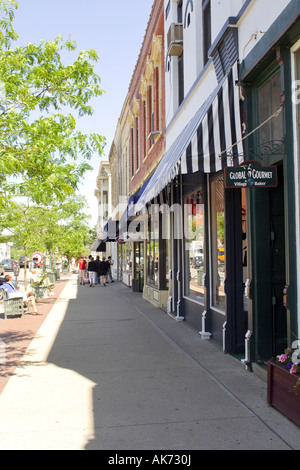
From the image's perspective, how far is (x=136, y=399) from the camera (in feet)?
18.7

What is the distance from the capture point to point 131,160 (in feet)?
79.7

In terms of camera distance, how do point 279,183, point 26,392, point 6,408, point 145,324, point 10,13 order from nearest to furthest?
1. point 6,408
2. point 26,392
3. point 279,183
4. point 10,13
5. point 145,324

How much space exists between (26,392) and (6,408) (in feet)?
2.13

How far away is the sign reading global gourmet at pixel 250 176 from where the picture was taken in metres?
5.78

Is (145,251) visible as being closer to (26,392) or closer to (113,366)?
(113,366)

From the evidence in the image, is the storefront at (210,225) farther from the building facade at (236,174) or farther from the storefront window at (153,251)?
the storefront window at (153,251)

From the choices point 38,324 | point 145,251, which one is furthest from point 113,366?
point 145,251

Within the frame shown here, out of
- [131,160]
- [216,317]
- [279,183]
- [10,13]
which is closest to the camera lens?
[279,183]

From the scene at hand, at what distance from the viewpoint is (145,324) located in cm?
1161

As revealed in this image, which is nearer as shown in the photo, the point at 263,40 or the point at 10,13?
the point at 263,40

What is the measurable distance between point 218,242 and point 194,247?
1.95 m

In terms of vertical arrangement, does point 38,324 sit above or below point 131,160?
below

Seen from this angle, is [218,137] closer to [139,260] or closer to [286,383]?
[286,383]
